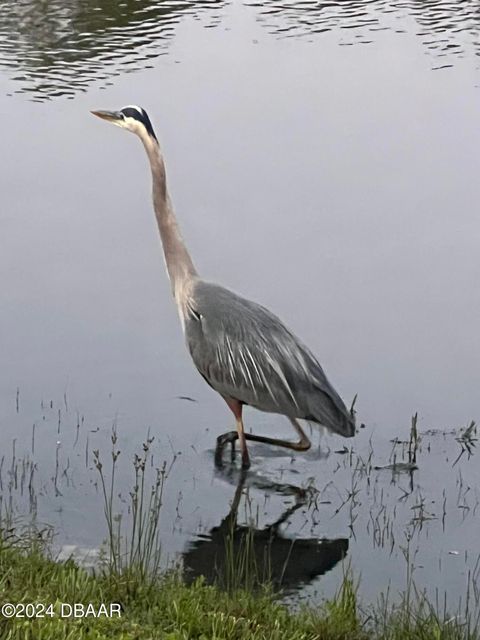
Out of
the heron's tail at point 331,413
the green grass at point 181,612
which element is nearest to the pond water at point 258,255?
the heron's tail at point 331,413

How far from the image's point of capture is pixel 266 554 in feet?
22.1

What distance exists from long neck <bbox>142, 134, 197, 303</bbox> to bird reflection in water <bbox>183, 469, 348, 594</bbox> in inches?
62.8

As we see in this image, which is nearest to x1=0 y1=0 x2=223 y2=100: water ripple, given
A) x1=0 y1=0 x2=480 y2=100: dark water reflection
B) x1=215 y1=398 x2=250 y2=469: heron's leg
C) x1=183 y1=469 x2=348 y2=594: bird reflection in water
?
x1=0 y1=0 x2=480 y2=100: dark water reflection

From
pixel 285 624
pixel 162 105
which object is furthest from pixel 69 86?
pixel 285 624

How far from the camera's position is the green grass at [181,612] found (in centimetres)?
468

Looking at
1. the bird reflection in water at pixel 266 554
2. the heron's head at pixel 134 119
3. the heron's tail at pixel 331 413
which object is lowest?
the bird reflection in water at pixel 266 554

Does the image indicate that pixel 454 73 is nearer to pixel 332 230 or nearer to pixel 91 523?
pixel 332 230

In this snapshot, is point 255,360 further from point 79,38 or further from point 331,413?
point 79,38

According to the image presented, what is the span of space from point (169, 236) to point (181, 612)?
361 cm

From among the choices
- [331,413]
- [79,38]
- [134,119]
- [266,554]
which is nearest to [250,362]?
[331,413]

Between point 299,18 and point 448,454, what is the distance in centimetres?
1180

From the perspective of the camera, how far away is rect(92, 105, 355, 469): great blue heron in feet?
24.6

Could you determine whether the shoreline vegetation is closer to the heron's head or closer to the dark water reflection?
the heron's head

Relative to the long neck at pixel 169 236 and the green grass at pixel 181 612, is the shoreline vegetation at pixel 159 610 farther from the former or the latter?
the long neck at pixel 169 236
